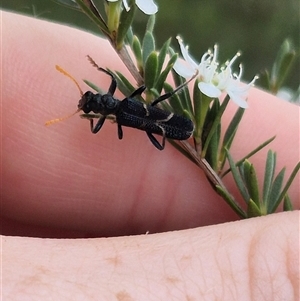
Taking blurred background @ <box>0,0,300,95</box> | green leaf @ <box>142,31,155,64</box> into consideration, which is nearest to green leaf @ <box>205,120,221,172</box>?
green leaf @ <box>142,31,155,64</box>

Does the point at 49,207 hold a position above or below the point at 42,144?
below

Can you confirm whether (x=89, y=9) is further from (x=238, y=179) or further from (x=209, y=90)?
(x=238, y=179)

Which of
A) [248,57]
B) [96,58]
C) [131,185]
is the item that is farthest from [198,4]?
[131,185]

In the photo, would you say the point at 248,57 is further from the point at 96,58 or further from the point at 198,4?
the point at 96,58

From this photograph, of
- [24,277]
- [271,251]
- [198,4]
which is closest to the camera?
[24,277]

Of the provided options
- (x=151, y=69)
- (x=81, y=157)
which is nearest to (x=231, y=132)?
(x=151, y=69)

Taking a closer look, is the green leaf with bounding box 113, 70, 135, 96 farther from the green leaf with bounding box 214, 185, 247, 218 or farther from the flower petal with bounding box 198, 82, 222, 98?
the green leaf with bounding box 214, 185, 247, 218

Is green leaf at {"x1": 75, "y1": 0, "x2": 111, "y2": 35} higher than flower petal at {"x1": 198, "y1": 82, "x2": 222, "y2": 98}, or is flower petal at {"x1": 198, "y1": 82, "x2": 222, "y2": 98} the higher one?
green leaf at {"x1": 75, "y1": 0, "x2": 111, "y2": 35}

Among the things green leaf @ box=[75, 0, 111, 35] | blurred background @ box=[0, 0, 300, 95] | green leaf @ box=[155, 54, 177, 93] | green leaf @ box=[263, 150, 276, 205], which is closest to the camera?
green leaf @ box=[75, 0, 111, 35]
